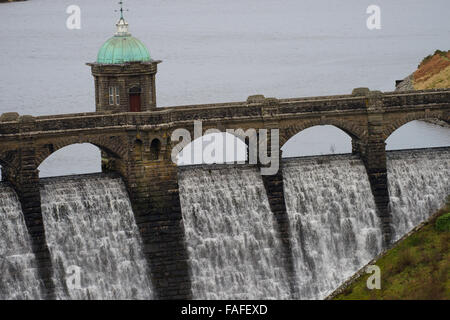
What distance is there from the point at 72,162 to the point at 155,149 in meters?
35.8

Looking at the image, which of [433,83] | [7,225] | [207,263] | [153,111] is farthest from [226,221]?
[433,83]

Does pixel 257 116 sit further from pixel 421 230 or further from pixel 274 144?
pixel 421 230

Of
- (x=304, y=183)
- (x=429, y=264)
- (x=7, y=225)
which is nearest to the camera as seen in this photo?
(x=429, y=264)

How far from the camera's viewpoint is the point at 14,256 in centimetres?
7375

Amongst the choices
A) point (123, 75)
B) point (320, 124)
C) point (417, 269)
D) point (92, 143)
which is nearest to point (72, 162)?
point (123, 75)

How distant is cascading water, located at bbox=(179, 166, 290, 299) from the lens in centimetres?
7912

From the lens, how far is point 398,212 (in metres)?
87.1

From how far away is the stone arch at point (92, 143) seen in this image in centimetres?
7612

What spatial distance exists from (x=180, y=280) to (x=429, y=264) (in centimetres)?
1795

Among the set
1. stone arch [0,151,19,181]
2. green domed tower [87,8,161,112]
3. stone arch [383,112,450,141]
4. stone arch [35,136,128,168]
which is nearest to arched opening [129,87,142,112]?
green domed tower [87,8,161,112]

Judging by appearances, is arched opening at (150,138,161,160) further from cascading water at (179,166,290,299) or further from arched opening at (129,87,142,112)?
arched opening at (129,87,142,112)

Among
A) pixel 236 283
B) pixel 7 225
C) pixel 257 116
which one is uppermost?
pixel 257 116

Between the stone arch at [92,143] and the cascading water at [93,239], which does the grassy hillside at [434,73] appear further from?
the cascading water at [93,239]

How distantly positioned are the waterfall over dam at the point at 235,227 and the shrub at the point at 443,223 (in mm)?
9981
